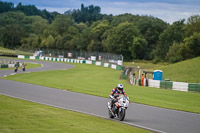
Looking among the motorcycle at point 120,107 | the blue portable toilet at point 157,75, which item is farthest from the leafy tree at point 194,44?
the motorcycle at point 120,107

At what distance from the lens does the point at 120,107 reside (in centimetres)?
1405

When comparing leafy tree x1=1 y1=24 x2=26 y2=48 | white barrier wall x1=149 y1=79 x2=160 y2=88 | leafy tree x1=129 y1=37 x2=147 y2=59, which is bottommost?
white barrier wall x1=149 y1=79 x2=160 y2=88

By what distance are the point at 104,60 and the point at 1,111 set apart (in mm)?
66899

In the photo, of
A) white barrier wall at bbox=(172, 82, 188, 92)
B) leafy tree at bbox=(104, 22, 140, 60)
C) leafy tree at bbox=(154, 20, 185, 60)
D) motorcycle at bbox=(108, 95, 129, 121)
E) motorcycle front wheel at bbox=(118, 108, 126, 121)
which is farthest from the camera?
leafy tree at bbox=(104, 22, 140, 60)

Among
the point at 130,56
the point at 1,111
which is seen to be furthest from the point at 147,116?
the point at 130,56

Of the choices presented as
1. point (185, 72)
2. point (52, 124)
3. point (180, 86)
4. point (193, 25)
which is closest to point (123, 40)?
point (193, 25)

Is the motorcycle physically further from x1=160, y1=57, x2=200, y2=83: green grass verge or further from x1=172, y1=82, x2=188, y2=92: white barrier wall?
x1=160, y1=57, x2=200, y2=83: green grass verge

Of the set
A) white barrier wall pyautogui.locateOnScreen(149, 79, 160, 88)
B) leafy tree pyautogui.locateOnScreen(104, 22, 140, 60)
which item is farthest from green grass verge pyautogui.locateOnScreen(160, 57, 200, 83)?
leafy tree pyautogui.locateOnScreen(104, 22, 140, 60)

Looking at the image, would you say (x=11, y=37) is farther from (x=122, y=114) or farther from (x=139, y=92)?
(x=122, y=114)

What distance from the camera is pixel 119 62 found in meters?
72.4

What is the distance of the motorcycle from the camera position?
13.9 metres

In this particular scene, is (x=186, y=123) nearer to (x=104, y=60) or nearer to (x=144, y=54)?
(x=104, y=60)

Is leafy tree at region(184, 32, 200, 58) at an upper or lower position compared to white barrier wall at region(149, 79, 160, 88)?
upper

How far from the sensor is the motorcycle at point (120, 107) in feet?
45.5
